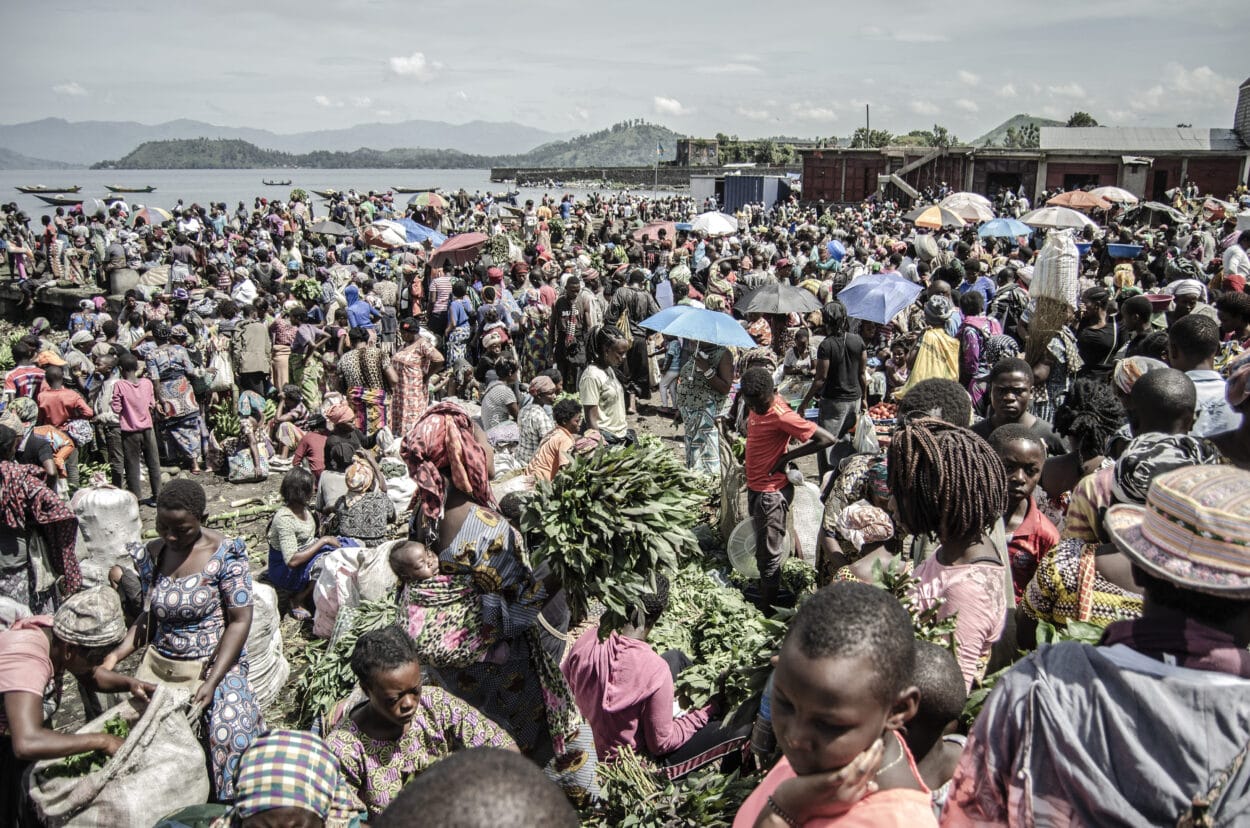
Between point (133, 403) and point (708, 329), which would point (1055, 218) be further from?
point (133, 403)

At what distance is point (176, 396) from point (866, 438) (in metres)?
7.93

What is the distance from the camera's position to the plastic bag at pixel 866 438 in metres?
5.40

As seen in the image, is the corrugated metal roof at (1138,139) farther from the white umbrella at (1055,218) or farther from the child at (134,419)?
the child at (134,419)

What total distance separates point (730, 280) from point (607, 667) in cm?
1179

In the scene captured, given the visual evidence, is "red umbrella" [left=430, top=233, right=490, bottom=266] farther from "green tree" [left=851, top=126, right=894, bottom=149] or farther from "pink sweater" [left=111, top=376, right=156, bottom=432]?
"green tree" [left=851, top=126, right=894, bottom=149]

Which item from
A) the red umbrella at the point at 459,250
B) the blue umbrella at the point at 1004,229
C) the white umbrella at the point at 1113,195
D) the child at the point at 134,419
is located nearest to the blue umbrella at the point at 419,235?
the red umbrella at the point at 459,250

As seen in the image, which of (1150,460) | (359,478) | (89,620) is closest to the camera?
(1150,460)

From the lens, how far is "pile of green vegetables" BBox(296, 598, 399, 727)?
449 centimetres

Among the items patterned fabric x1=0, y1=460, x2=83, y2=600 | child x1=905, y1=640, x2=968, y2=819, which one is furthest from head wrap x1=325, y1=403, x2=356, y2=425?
child x1=905, y1=640, x2=968, y2=819

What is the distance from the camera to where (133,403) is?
346 inches

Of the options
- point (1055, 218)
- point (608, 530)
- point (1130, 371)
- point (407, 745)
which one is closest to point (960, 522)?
point (608, 530)

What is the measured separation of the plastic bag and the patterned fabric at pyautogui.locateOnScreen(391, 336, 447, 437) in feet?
16.5

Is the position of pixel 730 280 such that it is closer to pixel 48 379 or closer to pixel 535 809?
pixel 48 379

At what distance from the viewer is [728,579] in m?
6.08
